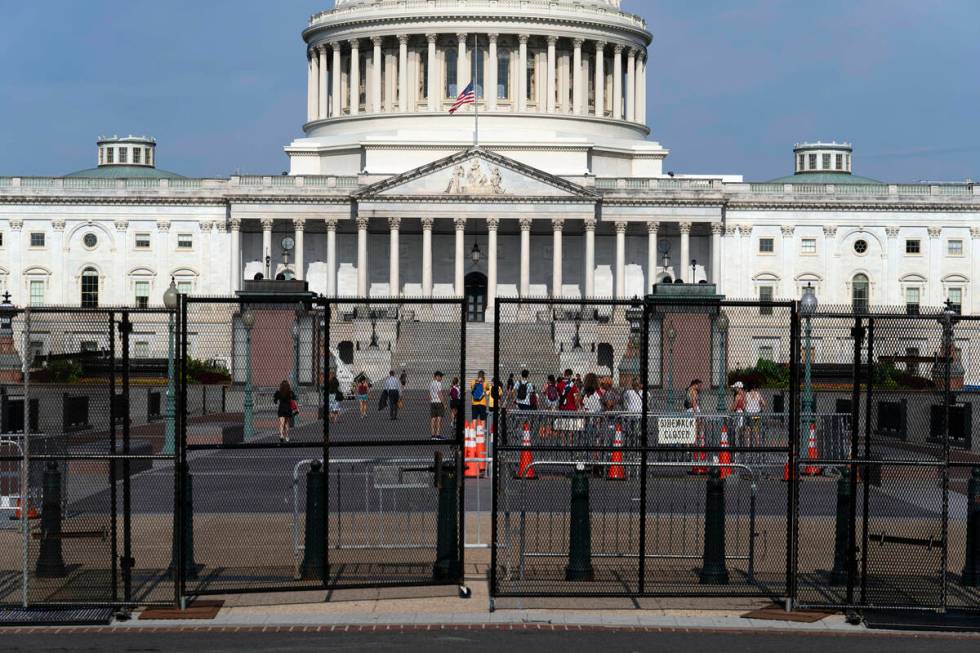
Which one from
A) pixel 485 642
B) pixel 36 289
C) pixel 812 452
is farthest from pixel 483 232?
pixel 485 642

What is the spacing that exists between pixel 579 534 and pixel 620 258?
91.5 m

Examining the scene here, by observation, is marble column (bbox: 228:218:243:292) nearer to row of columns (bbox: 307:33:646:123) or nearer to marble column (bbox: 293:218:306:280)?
marble column (bbox: 293:218:306:280)

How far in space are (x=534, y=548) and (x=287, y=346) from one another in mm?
10733

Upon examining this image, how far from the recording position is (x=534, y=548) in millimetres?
26000

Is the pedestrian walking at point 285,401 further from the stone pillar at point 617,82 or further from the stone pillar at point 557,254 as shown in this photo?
the stone pillar at point 617,82

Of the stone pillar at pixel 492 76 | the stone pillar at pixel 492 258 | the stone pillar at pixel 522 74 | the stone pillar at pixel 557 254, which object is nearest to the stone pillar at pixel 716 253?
the stone pillar at pixel 557 254

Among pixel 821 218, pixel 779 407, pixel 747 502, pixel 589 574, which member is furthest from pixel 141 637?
pixel 821 218

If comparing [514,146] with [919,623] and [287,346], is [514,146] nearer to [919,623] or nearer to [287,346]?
[287,346]

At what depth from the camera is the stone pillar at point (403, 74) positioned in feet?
425

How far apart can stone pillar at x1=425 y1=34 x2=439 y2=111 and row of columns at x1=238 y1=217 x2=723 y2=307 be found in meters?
16.1

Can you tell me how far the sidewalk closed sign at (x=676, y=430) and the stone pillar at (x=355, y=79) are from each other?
10145cm

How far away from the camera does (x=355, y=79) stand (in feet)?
438

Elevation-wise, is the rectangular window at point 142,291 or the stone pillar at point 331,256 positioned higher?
the stone pillar at point 331,256

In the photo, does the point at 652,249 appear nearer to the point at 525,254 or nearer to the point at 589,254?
the point at 589,254
